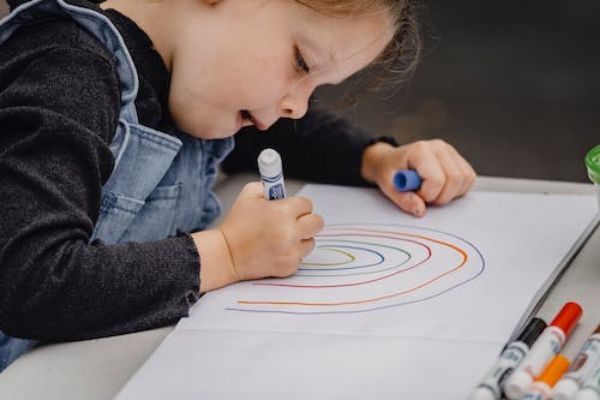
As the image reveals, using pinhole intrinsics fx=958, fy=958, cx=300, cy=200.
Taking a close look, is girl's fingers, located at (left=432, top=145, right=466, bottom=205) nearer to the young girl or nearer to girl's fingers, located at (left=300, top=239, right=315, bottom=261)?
the young girl

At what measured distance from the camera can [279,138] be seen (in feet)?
3.21

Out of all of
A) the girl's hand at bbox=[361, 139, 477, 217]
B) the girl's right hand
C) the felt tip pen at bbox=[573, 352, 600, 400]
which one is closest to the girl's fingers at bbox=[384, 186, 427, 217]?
the girl's hand at bbox=[361, 139, 477, 217]

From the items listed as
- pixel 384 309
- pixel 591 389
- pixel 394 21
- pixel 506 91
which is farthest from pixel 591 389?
pixel 506 91

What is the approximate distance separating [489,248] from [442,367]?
192 mm

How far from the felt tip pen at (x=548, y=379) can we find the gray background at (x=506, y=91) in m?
1.21

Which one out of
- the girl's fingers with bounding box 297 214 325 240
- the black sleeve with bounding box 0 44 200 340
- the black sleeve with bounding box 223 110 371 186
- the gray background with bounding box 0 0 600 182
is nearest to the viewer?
the black sleeve with bounding box 0 44 200 340

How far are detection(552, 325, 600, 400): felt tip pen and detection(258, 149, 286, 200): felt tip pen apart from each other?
0.26 meters

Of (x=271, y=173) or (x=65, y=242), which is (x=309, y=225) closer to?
(x=271, y=173)

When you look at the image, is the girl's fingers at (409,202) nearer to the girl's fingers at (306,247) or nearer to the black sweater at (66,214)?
the girl's fingers at (306,247)

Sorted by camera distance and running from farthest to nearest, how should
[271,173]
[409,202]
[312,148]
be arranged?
[312,148], [409,202], [271,173]

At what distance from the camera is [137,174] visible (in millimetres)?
751

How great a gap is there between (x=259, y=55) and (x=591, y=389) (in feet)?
1.21

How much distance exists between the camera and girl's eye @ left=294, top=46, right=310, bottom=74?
29.1 inches

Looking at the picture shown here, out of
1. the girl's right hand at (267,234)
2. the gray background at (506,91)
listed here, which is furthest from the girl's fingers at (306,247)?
the gray background at (506,91)
